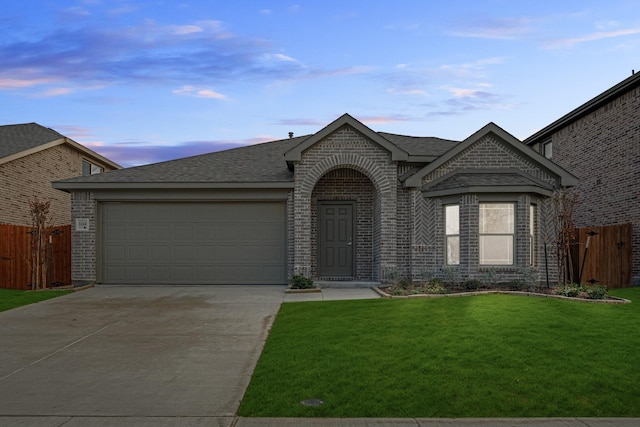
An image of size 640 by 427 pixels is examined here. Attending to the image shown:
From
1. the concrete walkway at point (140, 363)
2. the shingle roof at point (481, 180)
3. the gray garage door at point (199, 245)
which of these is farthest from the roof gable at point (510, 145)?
the concrete walkway at point (140, 363)

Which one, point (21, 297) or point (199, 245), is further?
point (199, 245)

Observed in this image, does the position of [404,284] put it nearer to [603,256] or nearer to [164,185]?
[603,256]

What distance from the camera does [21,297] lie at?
1453 centimetres

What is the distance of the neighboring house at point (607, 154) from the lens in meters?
18.8

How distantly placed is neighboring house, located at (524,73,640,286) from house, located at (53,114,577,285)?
383 centimetres

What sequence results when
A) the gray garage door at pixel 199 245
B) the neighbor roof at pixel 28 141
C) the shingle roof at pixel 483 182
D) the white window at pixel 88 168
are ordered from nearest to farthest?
the shingle roof at pixel 483 182
the gray garage door at pixel 199 245
the neighbor roof at pixel 28 141
the white window at pixel 88 168

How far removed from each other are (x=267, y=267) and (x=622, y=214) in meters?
12.6

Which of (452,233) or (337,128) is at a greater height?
(337,128)

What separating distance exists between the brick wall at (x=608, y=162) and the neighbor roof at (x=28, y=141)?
2262 centimetres

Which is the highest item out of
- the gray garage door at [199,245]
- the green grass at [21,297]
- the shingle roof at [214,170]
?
the shingle roof at [214,170]

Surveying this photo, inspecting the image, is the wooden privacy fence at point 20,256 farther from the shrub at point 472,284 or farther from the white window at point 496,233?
the white window at point 496,233

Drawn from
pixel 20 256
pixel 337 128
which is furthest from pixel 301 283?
pixel 20 256

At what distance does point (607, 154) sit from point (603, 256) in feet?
16.2

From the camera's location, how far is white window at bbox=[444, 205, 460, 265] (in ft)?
53.3
